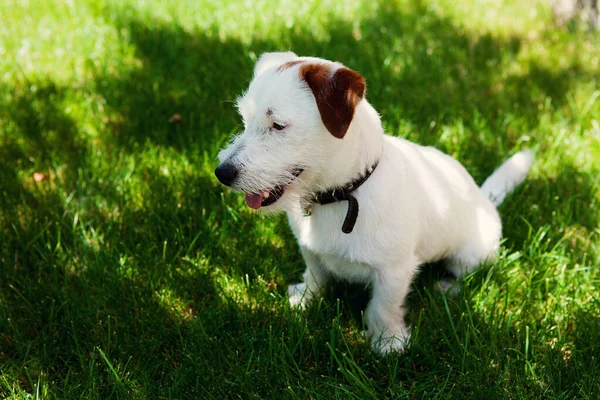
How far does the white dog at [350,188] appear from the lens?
86.7 inches

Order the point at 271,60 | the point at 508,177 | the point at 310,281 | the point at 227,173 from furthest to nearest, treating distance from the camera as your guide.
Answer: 1. the point at 508,177
2. the point at 310,281
3. the point at 271,60
4. the point at 227,173

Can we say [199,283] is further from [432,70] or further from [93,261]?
[432,70]

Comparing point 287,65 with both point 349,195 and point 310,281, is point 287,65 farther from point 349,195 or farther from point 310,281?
point 310,281

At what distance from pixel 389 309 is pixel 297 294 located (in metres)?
0.51

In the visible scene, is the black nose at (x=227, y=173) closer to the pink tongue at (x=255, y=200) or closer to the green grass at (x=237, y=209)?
the pink tongue at (x=255, y=200)

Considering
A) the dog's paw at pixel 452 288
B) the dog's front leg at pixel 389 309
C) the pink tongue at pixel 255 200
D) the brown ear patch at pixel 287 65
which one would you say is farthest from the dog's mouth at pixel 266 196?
the dog's paw at pixel 452 288

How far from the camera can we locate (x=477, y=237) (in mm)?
2971

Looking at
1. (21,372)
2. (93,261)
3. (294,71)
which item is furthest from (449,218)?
(21,372)

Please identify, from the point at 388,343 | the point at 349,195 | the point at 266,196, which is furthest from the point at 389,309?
the point at 266,196

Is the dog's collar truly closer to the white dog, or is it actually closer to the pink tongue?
the white dog

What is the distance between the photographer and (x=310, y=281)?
2.94m

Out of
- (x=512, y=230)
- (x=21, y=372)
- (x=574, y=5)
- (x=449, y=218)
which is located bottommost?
(x=21, y=372)

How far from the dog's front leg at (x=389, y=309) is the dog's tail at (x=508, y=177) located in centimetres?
95

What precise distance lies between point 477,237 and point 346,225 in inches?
34.8
